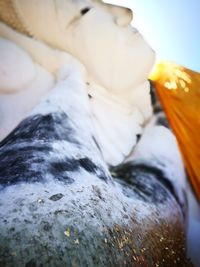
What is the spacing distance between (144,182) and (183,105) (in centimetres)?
66

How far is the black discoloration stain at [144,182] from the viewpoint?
0.86m

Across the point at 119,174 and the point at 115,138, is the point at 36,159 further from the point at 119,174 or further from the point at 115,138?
the point at 115,138

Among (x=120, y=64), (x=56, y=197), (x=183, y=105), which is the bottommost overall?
(x=183, y=105)

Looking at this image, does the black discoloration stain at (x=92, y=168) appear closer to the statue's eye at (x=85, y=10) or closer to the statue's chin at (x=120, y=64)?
the statue's chin at (x=120, y=64)

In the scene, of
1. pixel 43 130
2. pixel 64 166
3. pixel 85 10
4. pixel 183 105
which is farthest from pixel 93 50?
pixel 64 166

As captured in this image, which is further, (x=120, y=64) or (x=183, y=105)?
(x=183, y=105)


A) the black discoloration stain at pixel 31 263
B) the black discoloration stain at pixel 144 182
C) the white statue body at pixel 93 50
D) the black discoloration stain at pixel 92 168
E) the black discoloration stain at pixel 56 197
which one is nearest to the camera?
the black discoloration stain at pixel 31 263

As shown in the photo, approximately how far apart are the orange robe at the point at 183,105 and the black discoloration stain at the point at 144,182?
0.77 feet

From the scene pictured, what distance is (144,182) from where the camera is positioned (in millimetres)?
932

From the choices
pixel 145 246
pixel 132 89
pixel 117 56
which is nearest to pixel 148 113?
pixel 132 89

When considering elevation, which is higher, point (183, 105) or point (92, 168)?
point (92, 168)

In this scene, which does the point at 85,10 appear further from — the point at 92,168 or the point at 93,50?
the point at 92,168

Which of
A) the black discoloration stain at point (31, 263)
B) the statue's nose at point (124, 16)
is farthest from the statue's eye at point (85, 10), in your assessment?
the black discoloration stain at point (31, 263)

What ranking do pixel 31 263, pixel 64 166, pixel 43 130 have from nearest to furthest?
1. pixel 31 263
2. pixel 64 166
3. pixel 43 130
